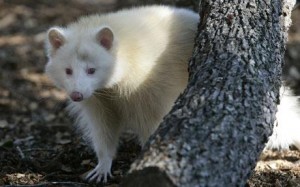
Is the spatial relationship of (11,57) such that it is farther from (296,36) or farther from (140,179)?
(140,179)

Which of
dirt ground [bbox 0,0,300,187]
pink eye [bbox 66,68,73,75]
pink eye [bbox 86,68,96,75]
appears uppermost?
pink eye [bbox 86,68,96,75]

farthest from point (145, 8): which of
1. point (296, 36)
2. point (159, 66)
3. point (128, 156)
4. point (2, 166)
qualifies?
point (296, 36)

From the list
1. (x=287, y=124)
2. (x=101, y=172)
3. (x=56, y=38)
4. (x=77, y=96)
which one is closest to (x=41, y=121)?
(x=101, y=172)

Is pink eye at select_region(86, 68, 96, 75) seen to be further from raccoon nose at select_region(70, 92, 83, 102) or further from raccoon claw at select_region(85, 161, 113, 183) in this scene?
raccoon claw at select_region(85, 161, 113, 183)

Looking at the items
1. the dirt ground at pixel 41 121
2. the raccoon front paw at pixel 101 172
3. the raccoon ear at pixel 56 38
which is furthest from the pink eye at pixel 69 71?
the raccoon front paw at pixel 101 172

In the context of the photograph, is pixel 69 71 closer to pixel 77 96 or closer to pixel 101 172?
pixel 77 96

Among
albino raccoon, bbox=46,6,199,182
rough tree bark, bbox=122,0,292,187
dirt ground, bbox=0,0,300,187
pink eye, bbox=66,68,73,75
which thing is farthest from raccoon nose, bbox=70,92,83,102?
rough tree bark, bbox=122,0,292,187

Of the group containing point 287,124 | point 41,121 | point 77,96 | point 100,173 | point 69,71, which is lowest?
point 41,121
